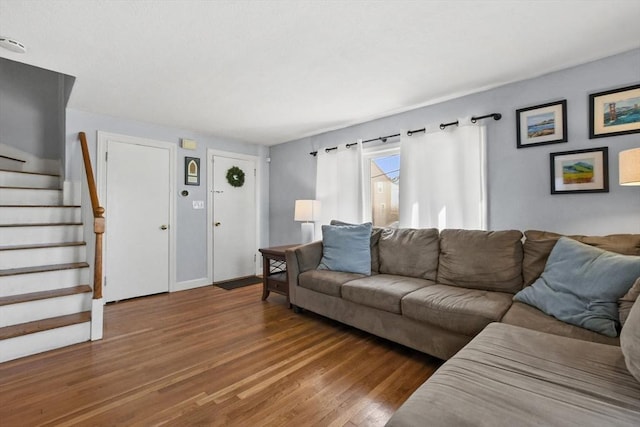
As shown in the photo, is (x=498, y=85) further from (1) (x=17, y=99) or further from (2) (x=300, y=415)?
(1) (x=17, y=99)

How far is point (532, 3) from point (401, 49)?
2.50ft

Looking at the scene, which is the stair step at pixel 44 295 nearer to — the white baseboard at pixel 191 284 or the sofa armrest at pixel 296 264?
the white baseboard at pixel 191 284

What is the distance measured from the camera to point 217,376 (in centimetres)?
201

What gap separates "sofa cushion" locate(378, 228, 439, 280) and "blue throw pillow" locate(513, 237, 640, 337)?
2.72ft

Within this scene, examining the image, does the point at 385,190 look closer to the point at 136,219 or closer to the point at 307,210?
the point at 307,210

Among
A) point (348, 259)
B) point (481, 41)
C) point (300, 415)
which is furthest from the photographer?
point (348, 259)

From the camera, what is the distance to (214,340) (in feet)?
8.43

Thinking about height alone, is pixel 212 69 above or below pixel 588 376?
above

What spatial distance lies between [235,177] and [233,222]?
27.7 inches

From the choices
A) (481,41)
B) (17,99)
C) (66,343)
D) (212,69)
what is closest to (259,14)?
(212,69)

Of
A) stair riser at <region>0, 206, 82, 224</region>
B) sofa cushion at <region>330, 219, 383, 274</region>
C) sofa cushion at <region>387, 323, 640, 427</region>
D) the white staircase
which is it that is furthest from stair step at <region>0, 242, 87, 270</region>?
sofa cushion at <region>387, 323, 640, 427</region>

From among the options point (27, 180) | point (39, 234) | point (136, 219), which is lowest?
point (39, 234)

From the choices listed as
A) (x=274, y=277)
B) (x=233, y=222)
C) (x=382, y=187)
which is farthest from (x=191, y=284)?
(x=382, y=187)

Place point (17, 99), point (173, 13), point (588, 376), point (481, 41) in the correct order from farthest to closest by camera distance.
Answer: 1. point (17, 99)
2. point (481, 41)
3. point (173, 13)
4. point (588, 376)
